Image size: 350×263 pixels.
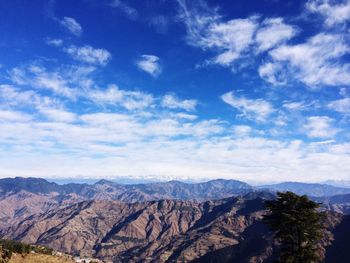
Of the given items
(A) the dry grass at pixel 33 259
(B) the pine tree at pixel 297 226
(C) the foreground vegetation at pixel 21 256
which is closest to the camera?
(B) the pine tree at pixel 297 226

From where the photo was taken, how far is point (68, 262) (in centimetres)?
8088

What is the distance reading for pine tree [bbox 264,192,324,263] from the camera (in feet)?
153

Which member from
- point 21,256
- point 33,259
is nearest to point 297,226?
point 33,259

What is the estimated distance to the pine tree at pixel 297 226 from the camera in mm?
46781

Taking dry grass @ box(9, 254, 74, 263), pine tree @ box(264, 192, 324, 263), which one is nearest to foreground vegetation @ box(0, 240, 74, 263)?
dry grass @ box(9, 254, 74, 263)

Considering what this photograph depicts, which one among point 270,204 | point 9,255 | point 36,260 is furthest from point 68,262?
point 270,204

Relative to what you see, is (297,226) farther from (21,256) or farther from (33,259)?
(21,256)

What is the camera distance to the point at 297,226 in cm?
4797

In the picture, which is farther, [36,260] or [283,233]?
[36,260]

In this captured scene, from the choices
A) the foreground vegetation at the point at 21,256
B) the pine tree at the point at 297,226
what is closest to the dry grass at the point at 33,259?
the foreground vegetation at the point at 21,256

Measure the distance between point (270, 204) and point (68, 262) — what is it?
48595mm

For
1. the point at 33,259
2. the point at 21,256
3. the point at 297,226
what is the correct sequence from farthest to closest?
1. the point at 33,259
2. the point at 21,256
3. the point at 297,226

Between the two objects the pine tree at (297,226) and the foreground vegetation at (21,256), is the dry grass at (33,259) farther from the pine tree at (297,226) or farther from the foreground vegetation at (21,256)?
the pine tree at (297,226)

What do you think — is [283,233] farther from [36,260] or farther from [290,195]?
[36,260]
